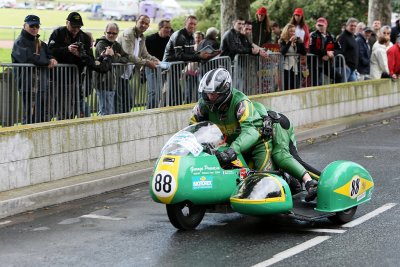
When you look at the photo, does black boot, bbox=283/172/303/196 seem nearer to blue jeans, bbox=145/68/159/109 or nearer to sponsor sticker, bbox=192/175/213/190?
sponsor sticker, bbox=192/175/213/190

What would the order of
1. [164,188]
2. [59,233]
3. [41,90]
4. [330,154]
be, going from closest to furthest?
[164,188] → [59,233] → [41,90] → [330,154]

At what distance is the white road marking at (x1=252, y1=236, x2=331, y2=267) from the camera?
8273 mm

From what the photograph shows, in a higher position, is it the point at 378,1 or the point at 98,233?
the point at 378,1

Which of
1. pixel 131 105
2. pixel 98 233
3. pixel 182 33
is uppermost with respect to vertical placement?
pixel 182 33

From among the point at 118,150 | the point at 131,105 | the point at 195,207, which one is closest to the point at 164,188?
the point at 195,207

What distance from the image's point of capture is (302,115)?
18359 millimetres

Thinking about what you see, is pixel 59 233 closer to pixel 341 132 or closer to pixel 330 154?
pixel 330 154

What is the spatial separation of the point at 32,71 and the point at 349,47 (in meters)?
10.4

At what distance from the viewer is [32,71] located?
41.6 ft

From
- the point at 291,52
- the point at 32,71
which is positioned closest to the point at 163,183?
the point at 32,71

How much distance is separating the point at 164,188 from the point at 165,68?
6.32 m

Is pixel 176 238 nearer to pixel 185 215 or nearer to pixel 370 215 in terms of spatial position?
pixel 185 215

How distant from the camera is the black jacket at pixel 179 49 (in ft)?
52.8

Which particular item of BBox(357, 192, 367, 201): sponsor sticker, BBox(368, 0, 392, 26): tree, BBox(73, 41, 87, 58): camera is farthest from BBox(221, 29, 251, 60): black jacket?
BBox(368, 0, 392, 26): tree
